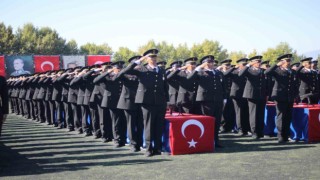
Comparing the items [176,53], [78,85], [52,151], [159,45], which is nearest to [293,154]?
[52,151]

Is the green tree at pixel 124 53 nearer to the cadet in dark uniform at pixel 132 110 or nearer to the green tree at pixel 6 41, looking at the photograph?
the green tree at pixel 6 41

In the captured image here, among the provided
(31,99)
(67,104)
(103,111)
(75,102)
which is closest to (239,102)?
(103,111)

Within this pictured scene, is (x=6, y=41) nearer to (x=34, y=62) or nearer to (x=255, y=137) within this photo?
(x=34, y=62)

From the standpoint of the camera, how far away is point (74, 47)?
250 feet

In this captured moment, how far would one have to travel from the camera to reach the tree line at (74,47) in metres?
59.0

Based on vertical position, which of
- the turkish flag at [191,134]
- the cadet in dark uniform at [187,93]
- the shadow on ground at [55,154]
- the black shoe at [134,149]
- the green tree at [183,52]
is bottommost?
the shadow on ground at [55,154]

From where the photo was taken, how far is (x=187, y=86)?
9625 millimetres

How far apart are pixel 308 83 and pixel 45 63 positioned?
28.2 m

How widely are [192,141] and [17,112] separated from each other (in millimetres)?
14321

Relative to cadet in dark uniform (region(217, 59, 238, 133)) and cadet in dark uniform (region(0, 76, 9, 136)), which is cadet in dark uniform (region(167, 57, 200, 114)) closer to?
cadet in dark uniform (region(217, 59, 238, 133))

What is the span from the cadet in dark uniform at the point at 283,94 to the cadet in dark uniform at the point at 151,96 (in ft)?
9.68

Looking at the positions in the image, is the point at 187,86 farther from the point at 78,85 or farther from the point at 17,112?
the point at 17,112

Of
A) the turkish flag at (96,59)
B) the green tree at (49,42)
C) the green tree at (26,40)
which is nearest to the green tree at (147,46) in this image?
the green tree at (49,42)

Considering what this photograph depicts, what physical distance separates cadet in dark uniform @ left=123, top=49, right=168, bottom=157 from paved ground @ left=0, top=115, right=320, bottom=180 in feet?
1.49
